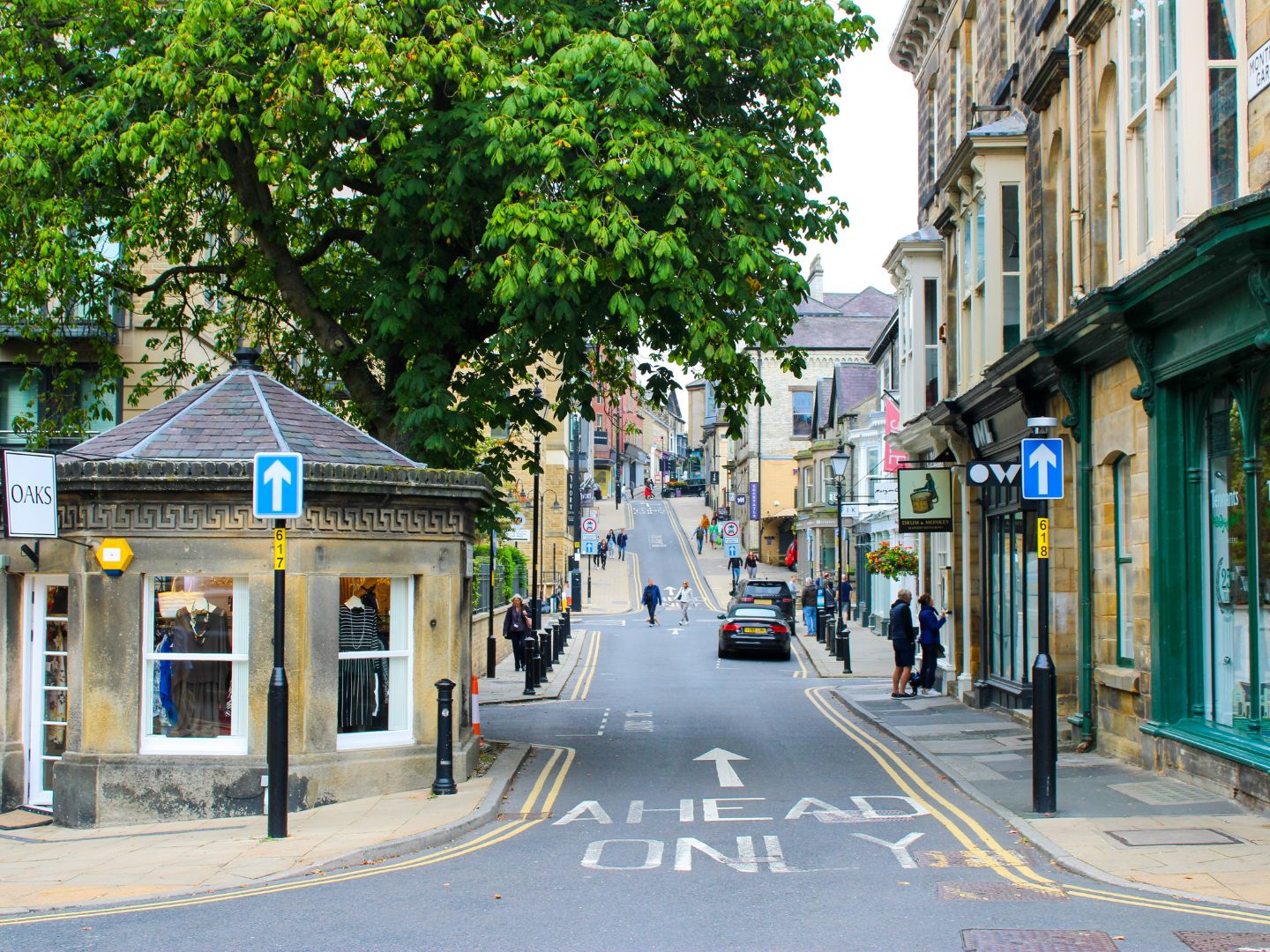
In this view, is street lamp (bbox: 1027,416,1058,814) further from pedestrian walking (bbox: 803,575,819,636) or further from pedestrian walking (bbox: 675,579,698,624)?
pedestrian walking (bbox: 675,579,698,624)

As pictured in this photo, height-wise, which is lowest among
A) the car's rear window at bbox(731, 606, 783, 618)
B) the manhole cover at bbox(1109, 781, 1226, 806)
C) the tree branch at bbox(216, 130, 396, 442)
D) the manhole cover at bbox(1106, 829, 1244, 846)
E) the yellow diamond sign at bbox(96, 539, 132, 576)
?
the manhole cover at bbox(1109, 781, 1226, 806)

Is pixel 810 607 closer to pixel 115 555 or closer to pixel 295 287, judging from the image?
pixel 295 287

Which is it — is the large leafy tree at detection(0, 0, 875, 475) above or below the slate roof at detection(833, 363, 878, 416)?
below

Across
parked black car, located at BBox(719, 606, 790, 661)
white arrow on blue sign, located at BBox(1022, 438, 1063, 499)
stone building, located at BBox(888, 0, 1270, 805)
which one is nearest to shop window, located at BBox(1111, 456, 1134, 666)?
stone building, located at BBox(888, 0, 1270, 805)

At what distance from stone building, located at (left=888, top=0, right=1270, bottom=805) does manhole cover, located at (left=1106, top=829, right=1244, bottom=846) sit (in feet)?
3.71

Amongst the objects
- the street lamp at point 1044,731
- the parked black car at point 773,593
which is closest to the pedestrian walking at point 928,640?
the street lamp at point 1044,731

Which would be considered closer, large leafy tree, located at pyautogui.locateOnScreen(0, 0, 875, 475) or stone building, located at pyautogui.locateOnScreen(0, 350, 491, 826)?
stone building, located at pyautogui.locateOnScreen(0, 350, 491, 826)

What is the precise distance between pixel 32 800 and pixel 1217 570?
12.4 metres

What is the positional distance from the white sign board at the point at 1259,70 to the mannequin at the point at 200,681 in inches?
426

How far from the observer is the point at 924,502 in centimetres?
2370

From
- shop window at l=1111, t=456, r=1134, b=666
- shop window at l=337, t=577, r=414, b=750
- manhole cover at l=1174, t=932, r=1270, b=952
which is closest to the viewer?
manhole cover at l=1174, t=932, r=1270, b=952

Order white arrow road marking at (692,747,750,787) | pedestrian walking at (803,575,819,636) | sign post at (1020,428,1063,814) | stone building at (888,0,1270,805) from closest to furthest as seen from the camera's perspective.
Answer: sign post at (1020,428,1063,814), stone building at (888,0,1270,805), white arrow road marking at (692,747,750,787), pedestrian walking at (803,575,819,636)

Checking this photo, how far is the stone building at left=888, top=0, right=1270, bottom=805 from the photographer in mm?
12086

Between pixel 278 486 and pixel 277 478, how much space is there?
2.8 inches
